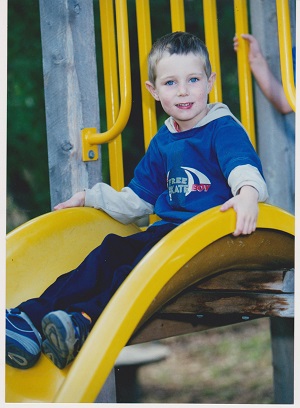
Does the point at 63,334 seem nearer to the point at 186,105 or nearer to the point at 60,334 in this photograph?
the point at 60,334

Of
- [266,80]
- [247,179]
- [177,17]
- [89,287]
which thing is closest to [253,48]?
[266,80]

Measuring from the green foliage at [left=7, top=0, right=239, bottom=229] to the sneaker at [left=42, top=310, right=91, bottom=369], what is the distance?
1.96 m

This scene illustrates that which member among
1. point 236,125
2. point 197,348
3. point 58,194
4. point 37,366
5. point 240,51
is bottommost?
point 197,348

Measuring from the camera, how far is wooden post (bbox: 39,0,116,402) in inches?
93.2

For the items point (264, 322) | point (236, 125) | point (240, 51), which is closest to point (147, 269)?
point (236, 125)

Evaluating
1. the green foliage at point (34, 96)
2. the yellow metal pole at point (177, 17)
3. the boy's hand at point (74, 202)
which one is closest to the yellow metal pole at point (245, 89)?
the yellow metal pole at point (177, 17)

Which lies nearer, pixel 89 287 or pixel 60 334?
pixel 60 334

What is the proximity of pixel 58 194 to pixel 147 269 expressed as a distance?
2.85 feet

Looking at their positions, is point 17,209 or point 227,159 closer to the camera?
point 227,159

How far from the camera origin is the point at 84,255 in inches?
88.9

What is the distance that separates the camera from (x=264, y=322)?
5.39m

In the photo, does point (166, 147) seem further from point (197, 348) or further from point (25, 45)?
point (197, 348)

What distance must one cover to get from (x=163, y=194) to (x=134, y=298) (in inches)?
27.3

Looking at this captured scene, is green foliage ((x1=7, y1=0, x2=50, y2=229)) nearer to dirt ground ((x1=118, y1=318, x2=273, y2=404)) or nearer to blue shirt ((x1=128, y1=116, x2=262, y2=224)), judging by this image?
dirt ground ((x1=118, y1=318, x2=273, y2=404))
